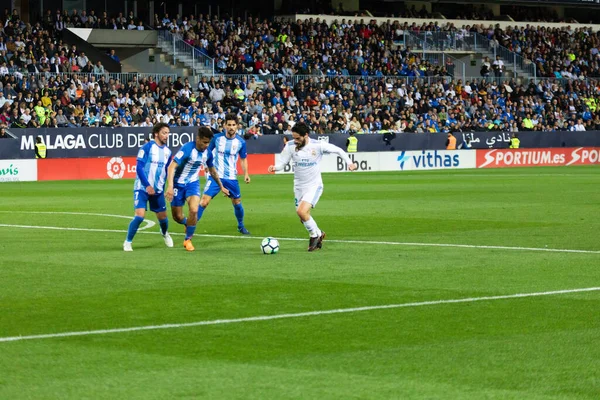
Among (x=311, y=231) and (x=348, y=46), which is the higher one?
(x=348, y=46)

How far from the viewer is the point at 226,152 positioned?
2002 centimetres

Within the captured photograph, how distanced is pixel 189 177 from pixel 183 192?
266 mm

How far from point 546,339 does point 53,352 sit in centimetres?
384

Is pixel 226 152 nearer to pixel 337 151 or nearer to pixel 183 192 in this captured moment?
pixel 183 192

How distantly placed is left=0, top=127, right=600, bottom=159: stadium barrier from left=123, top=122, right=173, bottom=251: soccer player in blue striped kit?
1051 inches

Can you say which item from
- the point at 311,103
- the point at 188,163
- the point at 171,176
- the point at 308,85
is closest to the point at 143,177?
the point at 171,176

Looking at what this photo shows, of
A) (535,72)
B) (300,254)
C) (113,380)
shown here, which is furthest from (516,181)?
(113,380)

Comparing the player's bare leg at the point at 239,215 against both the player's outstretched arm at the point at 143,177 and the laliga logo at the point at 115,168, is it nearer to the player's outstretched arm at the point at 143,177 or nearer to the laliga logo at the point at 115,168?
the player's outstretched arm at the point at 143,177

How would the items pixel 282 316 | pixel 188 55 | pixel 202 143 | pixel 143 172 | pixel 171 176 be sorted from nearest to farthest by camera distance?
pixel 282 316 < pixel 143 172 < pixel 171 176 < pixel 202 143 < pixel 188 55

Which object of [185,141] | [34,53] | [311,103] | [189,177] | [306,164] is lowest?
[189,177]

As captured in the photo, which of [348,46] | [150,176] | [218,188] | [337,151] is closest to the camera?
[337,151]

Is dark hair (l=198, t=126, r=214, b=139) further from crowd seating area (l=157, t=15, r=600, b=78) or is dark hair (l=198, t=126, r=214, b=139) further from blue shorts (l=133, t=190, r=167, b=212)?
crowd seating area (l=157, t=15, r=600, b=78)

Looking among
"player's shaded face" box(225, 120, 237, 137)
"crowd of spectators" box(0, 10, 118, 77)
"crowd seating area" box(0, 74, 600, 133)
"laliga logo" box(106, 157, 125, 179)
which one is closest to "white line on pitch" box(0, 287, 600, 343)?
"player's shaded face" box(225, 120, 237, 137)

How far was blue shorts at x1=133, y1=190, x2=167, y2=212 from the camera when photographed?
16.2 meters
